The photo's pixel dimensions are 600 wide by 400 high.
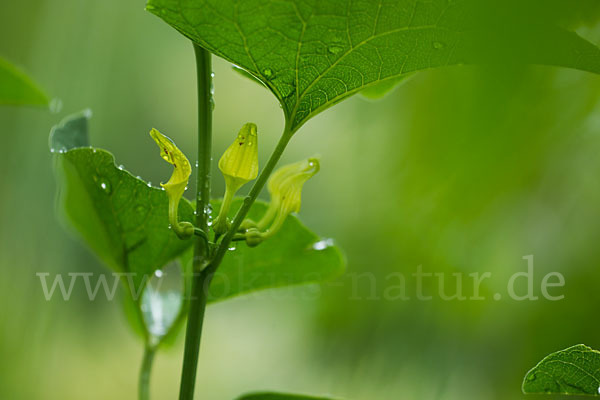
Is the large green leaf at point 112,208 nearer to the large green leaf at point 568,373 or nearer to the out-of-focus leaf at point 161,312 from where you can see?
the out-of-focus leaf at point 161,312

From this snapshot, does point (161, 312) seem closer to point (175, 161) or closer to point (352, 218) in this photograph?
point (175, 161)

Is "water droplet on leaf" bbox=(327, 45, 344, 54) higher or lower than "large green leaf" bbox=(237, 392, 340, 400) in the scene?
higher

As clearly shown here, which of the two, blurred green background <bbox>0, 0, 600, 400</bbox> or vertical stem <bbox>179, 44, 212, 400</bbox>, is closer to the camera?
vertical stem <bbox>179, 44, 212, 400</bbox>

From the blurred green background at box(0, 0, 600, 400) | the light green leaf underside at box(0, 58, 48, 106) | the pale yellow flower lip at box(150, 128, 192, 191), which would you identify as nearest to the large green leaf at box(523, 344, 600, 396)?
the blurred green background at box(0, 0, 600, 400)

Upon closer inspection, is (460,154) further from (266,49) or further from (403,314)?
(403,314)

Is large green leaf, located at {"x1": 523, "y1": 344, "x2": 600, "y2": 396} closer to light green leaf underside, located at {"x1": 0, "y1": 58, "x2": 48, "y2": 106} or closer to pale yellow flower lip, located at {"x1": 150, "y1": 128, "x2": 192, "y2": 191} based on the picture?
pale yellow flower lip, located at {"x1": 150, "y1": 128, "x2": 192, "y2": 191}

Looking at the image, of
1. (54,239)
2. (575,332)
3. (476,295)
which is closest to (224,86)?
(54,239)

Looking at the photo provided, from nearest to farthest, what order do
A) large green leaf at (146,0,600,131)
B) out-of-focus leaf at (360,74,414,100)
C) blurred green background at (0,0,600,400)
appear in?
large green leaf at (146,0,600,131), out-of-focus leaf at (360,74,414,100), blurred green background at (0,0,600,400)
